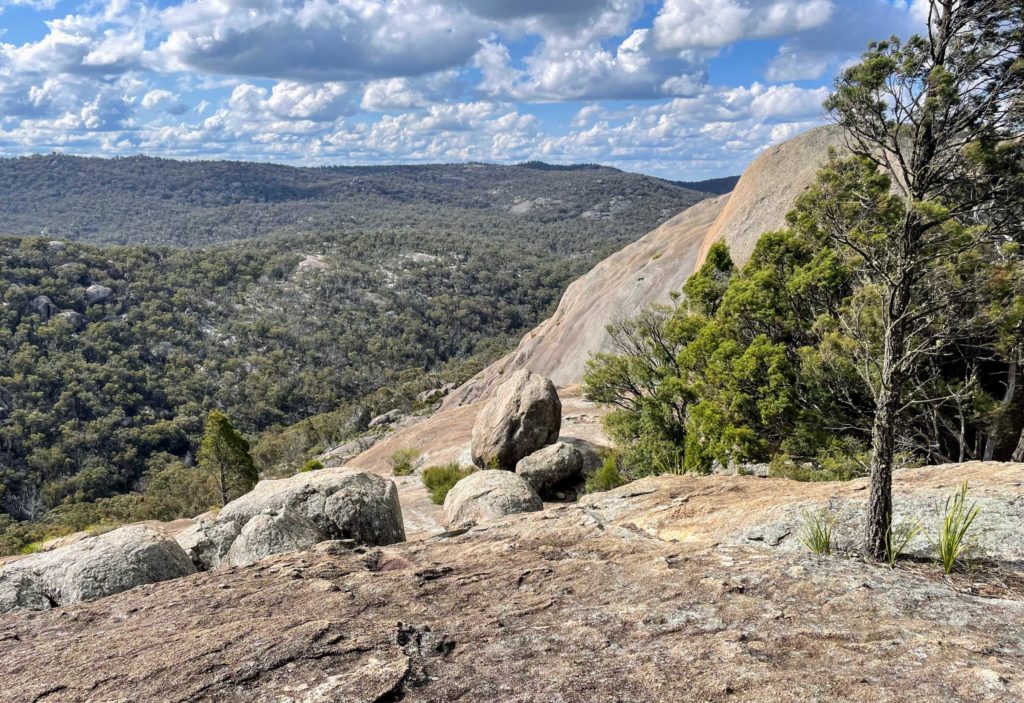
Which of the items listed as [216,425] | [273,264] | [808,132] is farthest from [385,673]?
[273,264]

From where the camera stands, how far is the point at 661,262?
5769 cm

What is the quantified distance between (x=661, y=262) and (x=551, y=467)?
37.5m

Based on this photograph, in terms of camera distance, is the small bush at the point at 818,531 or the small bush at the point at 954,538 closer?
the small bush at the point at 954,538

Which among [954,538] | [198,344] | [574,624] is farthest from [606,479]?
[198,344]

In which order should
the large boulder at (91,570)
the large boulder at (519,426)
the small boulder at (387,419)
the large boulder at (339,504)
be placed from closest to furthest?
the large boulder at (91,570) < the large boulder at (339,504) < the large boulder at (519,426) < the small boulder at (387,419)

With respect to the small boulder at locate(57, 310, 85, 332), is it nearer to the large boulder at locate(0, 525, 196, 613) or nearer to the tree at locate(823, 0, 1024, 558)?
the large boulder at locate(0, 525, 196, 613)

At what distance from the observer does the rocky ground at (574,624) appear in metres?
5.34

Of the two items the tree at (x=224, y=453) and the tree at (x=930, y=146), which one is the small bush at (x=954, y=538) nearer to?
the tree at (x=930, y=146)

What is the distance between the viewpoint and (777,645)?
19.3 feet

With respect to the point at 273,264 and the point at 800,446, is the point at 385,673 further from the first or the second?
the point at 273,264

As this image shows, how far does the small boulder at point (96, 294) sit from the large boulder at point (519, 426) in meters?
142

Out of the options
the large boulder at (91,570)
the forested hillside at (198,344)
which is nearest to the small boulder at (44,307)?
the forested hillside at (198,344)

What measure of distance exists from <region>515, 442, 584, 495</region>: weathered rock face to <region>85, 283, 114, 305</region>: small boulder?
5750 inches

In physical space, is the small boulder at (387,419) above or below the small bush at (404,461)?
below
